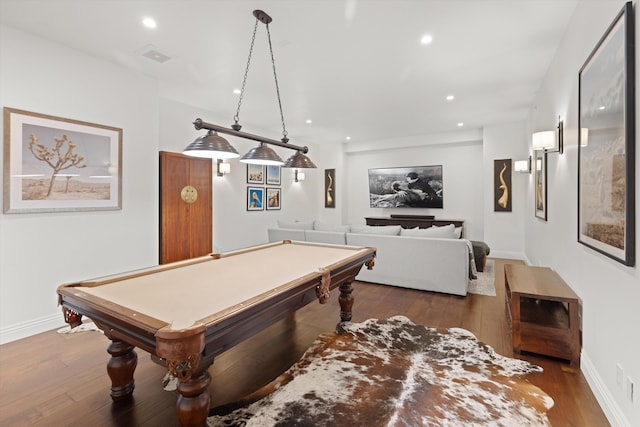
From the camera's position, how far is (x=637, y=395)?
1.46 metres

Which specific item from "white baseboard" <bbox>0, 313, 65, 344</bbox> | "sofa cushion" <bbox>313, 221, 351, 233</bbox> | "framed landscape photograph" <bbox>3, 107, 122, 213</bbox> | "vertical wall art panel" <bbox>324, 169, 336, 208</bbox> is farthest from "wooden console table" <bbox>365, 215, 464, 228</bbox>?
"white baseboard" <bbox>0, 313, 65, 344</bbox>

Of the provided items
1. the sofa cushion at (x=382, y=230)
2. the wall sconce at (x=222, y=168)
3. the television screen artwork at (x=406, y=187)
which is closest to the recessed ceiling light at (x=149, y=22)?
the wall sconce at (x=222, y=168)

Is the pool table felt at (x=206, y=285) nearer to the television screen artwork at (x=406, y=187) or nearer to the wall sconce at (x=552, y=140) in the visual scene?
the wall sconce at (x=552, y=140)

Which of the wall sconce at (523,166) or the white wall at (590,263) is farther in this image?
the wall sconce at (523,166)

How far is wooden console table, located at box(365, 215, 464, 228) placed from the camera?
7.23m

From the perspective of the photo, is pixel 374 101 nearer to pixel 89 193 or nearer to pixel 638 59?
pixel 638 59

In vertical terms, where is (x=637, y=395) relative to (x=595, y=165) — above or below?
below

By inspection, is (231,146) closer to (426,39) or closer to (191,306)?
(191,306)

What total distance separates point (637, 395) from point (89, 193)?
15.6ft

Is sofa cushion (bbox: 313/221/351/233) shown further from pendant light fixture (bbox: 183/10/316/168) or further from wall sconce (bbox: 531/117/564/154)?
wall sconce (bbox: 531/117/564/154)

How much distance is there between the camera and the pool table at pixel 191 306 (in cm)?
126

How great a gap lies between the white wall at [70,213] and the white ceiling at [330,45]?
0.80 ft

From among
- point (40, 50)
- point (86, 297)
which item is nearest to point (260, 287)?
point (86, 297)

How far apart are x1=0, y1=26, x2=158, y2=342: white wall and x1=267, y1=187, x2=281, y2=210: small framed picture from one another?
10.0 ft
